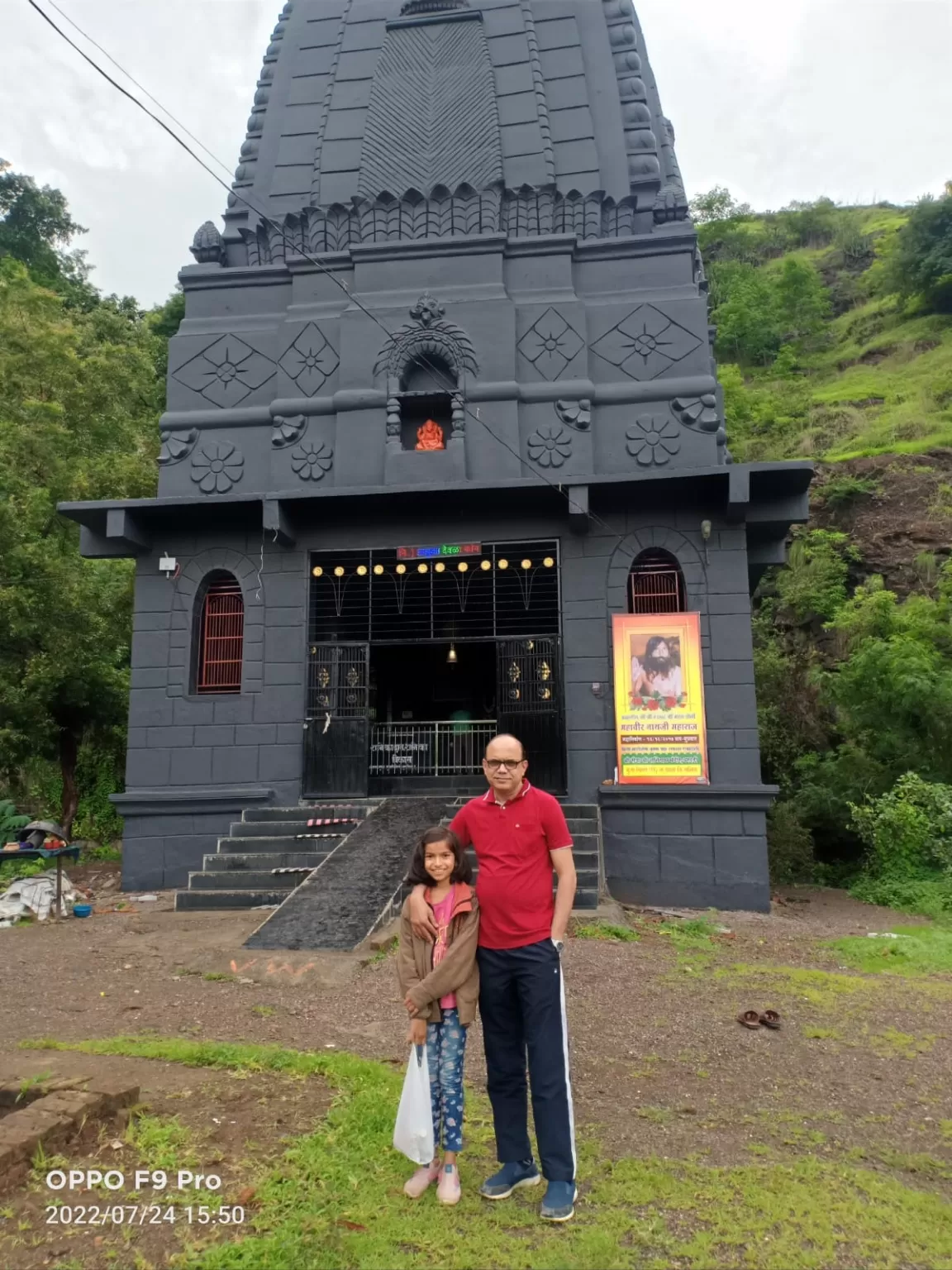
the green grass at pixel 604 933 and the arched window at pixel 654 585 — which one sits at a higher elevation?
the arched window at pixel 654 585

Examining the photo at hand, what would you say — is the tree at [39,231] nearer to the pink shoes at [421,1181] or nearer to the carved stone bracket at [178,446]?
the carved stone bracket at [178,446]

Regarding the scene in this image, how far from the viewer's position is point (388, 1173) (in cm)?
355

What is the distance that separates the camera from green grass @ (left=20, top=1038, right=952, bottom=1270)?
2.99 m

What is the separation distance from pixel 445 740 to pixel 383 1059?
10.9 metres

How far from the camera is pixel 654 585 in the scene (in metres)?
11.7

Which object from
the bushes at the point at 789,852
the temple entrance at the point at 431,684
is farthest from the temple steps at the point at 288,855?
the bushes at the point at 789,852

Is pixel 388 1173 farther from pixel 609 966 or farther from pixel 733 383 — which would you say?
pixel 733 383

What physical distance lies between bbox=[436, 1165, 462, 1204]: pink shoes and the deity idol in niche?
10.3 meters

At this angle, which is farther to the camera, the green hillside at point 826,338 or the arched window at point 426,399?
the green hillside at point 826,338

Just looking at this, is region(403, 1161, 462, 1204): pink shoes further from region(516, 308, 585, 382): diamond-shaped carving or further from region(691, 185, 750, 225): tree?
region(691, 185, 750, 225): tree

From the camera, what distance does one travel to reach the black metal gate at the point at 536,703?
11227 millimetres

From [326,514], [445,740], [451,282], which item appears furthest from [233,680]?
[451,282]

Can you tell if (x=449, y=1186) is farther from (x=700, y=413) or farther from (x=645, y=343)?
(x=645, y=343)

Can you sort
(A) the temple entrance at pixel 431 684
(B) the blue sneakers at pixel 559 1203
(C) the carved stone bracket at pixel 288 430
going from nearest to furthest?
(B) the blue sneakers at pixel 559 1203 → (C) the carved stone bracket at pixel 288 430 → (A) the temple entrance at pixel 431 684
